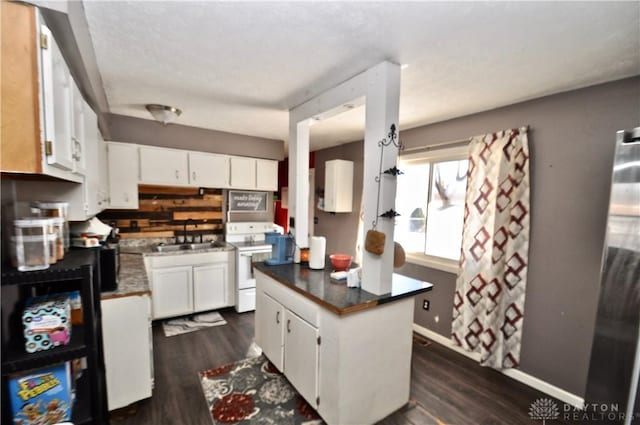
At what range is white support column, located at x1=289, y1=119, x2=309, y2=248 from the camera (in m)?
2.56

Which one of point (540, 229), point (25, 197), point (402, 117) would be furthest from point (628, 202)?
point (25, 197)

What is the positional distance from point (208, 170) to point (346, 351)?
2.88 metres

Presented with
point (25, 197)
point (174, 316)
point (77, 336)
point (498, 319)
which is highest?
point (25, 197)

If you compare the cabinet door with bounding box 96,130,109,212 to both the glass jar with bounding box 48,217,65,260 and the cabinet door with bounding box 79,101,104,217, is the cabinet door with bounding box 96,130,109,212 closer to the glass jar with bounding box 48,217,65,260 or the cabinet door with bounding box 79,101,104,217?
the cabinet door with bounding box 79,101,104,217

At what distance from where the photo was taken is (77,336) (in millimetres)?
1204

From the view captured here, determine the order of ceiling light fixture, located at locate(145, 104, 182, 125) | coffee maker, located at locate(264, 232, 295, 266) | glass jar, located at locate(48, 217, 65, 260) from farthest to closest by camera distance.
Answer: ceiling light fixture, located at locate(145, 104, 182, 125)
coffee maker, located at locate(264, 232, 295, 266)
glass jar, located at locate(48, 217, 65, 260)

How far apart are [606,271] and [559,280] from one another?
40.9 inches

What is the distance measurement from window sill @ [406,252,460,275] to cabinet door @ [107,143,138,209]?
3324mm

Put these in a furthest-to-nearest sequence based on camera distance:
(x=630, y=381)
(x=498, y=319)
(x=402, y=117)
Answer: (x=402, y=117)
(x=498, y=319)
(x=630, y=381)

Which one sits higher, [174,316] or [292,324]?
[292,324]

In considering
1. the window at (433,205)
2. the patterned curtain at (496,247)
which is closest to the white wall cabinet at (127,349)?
the window at (433,205)

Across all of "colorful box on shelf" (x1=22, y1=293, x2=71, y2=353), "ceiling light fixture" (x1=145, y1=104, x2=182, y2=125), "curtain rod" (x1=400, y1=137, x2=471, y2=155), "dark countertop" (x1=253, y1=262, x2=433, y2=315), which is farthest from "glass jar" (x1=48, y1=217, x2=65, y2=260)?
"curtain rod" (x1=400, y1=137, x2=471, y2=155)

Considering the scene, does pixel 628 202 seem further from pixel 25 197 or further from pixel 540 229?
pixel 25 197

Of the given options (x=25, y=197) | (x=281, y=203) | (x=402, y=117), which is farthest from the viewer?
(x=281, y=203)
